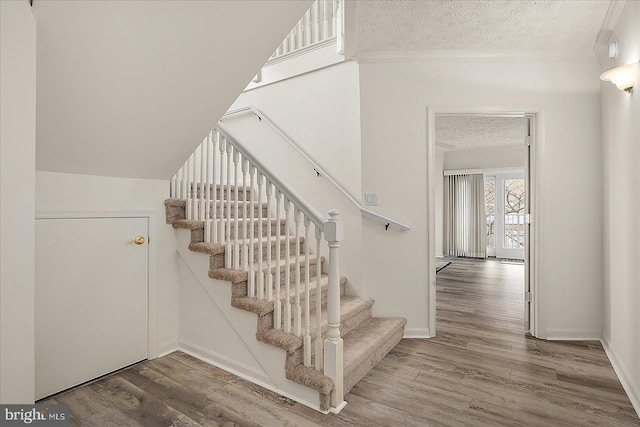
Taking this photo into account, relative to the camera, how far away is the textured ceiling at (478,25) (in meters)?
2.19

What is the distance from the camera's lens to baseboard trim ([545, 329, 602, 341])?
271 centimetres

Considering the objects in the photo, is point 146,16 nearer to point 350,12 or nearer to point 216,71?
point 216,71

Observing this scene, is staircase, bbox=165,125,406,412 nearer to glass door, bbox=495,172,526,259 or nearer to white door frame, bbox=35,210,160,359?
white door frame, bbox=35,210,160,359

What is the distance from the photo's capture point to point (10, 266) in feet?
3.63

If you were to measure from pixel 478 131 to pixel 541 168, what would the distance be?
10.8 ft

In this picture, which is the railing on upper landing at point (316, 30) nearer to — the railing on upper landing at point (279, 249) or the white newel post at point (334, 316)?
the railing on upper landing at point (279, 249)

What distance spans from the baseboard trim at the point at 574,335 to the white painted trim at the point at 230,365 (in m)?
2.15

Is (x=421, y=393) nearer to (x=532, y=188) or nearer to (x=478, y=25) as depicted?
(x=532, y=188)

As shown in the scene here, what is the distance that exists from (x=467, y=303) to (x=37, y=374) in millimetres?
3862

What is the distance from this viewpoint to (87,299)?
6.88 ft

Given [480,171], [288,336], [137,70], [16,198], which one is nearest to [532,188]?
[288,336]
